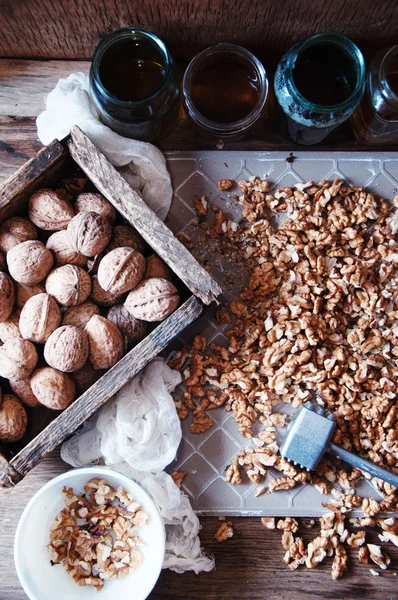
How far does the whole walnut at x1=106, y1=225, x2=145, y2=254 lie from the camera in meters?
0.86

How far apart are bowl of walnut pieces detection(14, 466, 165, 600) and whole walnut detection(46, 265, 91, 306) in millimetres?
253

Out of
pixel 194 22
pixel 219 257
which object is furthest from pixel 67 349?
pixel 194 22

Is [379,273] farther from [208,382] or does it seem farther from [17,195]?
[17,195]

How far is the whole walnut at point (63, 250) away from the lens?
0.85 metres

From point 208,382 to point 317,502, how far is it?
265 mm

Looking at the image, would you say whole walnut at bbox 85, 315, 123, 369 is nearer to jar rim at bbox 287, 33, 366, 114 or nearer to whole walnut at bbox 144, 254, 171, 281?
whole walnut at bbox 144, 254, 171, 281

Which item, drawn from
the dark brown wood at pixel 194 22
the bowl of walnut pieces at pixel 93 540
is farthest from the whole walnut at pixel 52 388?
the dark brown wood at pixel 194 22

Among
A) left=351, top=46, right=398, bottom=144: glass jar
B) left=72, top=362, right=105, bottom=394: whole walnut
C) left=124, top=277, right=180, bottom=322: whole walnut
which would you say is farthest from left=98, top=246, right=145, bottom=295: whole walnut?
left=351, top=46, right=398, bottom=144: glass jar

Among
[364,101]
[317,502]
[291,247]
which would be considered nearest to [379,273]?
[291,247]

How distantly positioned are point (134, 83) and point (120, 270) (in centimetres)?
32

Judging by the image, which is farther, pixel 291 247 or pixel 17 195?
pixel 291 247

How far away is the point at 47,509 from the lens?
0.89 m

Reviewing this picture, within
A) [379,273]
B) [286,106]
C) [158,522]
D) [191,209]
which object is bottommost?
[158,522]

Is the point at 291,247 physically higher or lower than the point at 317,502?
higher
